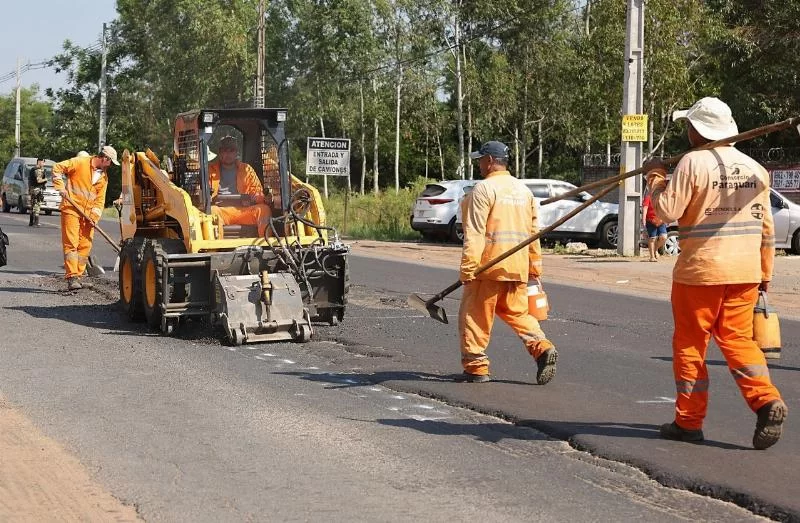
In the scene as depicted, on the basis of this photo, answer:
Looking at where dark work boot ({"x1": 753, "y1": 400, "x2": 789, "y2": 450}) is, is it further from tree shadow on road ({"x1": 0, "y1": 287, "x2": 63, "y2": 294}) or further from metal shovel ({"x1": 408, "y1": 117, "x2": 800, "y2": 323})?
tree shadow on road ({"x1": 0, "y1": 287, "x2": 63, "y2": 294})

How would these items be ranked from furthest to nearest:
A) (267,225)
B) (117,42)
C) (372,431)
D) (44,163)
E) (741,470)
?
(117,42) < (44,163) < (267,225) < (372,431) < (741,470)

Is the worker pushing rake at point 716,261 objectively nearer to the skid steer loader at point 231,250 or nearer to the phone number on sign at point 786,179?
the skid steer loader at point 231,250

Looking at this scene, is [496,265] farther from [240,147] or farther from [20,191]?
[20,191]

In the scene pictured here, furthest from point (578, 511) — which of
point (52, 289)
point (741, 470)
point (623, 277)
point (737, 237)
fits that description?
point (623, 277)

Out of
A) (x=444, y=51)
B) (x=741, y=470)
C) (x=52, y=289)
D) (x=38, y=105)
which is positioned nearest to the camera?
(x=741, y=470)

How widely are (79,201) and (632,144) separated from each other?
39.2ft

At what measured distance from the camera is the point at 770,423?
673cm

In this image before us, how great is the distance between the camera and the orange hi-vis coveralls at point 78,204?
644 inches

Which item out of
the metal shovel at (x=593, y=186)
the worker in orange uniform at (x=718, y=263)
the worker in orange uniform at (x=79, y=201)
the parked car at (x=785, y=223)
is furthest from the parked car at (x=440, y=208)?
the worker in orange uniform at (x=718, y=263)

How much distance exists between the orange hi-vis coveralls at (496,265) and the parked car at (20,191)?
36.4 m

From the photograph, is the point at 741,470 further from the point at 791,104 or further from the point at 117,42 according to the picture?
the point at 117,42

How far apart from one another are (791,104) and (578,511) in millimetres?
34065

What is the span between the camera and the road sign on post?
102 ft

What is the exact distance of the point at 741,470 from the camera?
6477 mm
